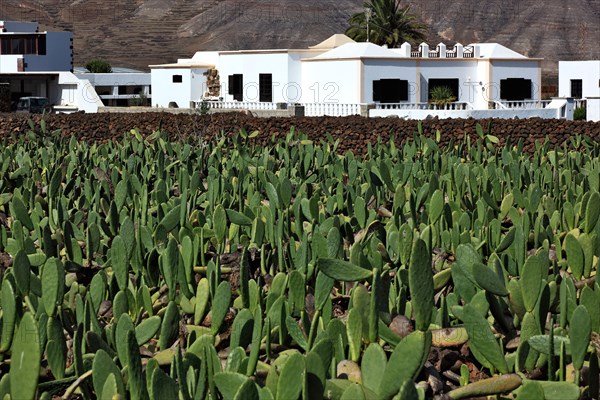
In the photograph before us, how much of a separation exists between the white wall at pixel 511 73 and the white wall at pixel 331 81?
526cm

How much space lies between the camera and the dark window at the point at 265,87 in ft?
127

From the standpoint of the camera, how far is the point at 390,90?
37.0 metres

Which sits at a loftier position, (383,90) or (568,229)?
(383,90)

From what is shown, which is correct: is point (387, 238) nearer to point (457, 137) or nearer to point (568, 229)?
point (568, 229)

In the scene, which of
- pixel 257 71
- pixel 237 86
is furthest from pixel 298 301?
pixel 237 86

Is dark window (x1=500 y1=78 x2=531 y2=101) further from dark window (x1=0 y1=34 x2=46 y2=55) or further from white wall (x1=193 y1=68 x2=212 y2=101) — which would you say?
dark window (x1=0 y1=34 x2=46 y2=55)

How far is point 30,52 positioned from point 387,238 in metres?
48.7

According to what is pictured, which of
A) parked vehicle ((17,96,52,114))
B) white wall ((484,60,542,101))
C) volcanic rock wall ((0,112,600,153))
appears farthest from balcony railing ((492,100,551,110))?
parked vehicle ((17,96,52,114))

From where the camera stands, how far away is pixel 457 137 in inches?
612

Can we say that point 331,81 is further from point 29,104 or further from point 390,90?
point 29,104

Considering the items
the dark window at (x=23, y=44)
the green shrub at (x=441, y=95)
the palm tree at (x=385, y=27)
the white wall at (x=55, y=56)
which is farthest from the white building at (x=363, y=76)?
the palm tree at (x=385, y=27)

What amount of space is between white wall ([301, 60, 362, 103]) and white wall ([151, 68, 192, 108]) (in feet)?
17.7

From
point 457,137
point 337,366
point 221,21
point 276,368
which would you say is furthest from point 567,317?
point 221,21

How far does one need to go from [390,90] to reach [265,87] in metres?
4.67
